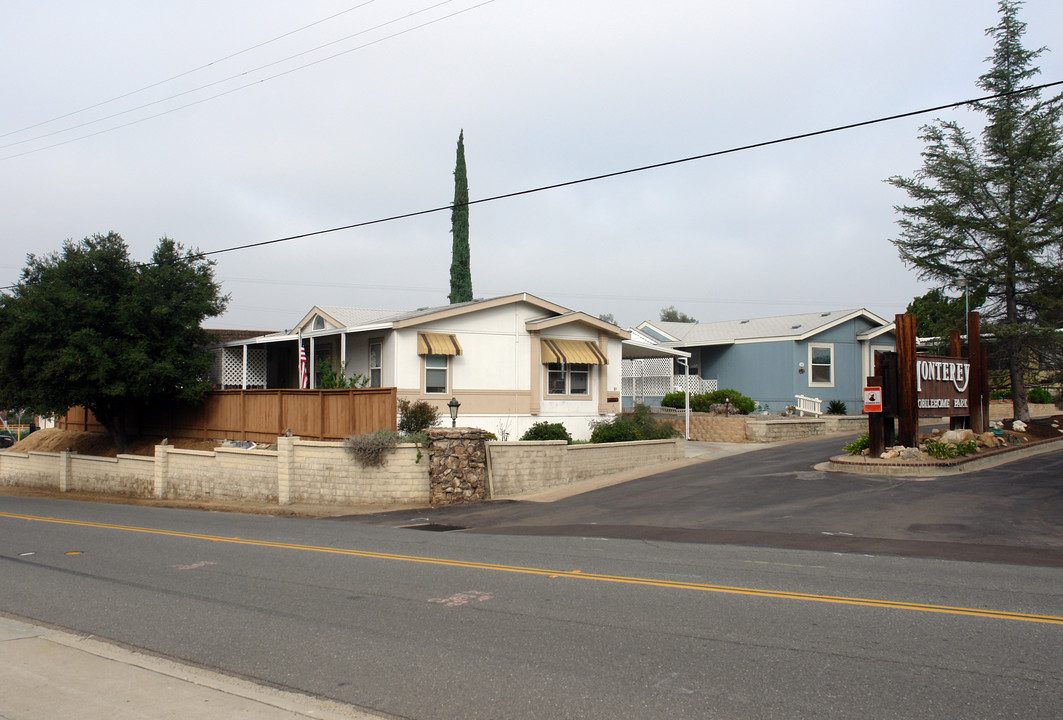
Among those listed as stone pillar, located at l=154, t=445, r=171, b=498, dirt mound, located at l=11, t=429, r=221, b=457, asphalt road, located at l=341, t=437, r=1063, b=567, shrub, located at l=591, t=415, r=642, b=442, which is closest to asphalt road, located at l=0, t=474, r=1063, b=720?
asphalt road, located at l=341, t=437, r=1063, b=567

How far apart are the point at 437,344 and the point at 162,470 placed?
8821 mm

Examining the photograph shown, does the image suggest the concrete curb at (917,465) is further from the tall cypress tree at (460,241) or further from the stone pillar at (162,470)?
the tall cypress tree at (460,241)

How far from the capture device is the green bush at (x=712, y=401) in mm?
32156

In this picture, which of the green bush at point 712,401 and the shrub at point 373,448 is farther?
the green bush at point 712,401

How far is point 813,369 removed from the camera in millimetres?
34188

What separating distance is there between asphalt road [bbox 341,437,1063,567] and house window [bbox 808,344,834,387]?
527 inches

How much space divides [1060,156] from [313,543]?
2834 cm

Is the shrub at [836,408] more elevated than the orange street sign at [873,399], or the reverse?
the orange street sign at [873,399]

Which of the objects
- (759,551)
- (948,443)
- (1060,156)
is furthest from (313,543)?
(1060,156)

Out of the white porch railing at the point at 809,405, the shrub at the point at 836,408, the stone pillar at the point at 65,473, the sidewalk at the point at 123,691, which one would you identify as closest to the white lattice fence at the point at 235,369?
the stone pillar at the point at 65,473

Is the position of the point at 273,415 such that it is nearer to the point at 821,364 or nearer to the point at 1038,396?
the point at 821,364

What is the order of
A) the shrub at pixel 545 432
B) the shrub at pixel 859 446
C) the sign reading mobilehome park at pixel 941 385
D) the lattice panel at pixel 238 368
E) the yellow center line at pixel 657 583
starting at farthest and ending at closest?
the lattice panel at pixel 238 368, the shrub at pixel 545 432, the shrub at pixel 859 446, the sign reading mobilehome park at pixel 941 385, the yellow center line at pixel 657 583

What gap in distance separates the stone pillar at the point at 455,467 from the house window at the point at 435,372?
5.26m

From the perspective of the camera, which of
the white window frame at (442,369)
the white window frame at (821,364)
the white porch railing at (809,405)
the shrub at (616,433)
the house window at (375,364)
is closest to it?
the shrub at (616,433)
